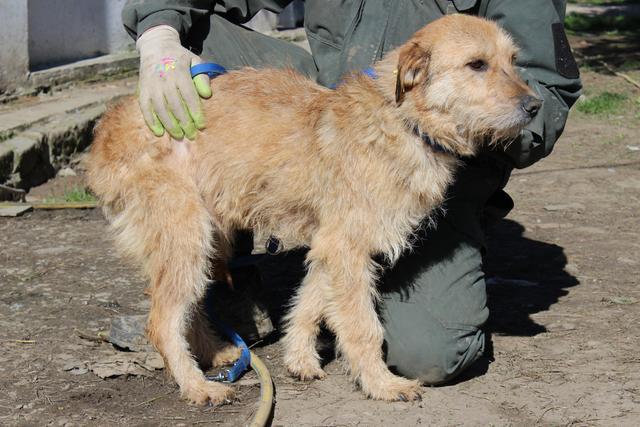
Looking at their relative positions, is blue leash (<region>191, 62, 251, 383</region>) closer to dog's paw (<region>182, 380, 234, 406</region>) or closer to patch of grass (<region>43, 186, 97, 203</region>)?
dog's paw (<region>182, 380, 234, 406</region>)

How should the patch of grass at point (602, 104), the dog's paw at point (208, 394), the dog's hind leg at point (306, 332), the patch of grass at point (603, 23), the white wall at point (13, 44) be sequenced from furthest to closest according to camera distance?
the patch of grass at point (603, 23) → the patch of grass at point (602, 104) → the white wall at point (13, 44) → the dog's hind leg at point (306, 332) → the dog's paw at point (208, 394)

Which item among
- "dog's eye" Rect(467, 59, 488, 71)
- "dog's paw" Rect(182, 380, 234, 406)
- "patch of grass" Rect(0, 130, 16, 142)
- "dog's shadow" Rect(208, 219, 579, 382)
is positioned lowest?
"patch of grass" Rect(0, 130, 16, 142)

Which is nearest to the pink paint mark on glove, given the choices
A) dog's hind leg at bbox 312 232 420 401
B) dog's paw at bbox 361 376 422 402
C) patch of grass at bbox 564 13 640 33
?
dog's hind leg at bbox 312 232 420 401

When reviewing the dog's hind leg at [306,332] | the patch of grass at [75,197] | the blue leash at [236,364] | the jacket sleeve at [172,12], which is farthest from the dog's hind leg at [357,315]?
the patch of grass at [75,197]

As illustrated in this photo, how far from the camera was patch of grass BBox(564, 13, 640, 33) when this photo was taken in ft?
51.4

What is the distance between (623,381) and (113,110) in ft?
8.11

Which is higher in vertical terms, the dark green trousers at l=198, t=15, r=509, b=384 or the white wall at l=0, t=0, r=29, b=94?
the dark green trousers at l=198, t=15, r=509, b=384

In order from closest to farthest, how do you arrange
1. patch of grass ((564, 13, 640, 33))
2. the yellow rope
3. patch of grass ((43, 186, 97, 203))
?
the yellow rope
patch of grass ((43, 186, 97, 203))
patch of grass ((564, 13, 640, 33))

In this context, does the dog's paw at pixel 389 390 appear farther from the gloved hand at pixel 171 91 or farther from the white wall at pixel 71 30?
the white wall at pixel 71 30

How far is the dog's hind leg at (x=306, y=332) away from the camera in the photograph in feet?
13.1

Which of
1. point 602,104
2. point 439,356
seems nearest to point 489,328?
point 439,356

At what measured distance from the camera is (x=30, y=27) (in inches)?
313

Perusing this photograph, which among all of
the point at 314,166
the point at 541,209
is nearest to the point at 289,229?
the point at 314,166

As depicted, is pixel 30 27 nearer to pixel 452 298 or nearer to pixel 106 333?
pixel 106 333
